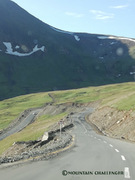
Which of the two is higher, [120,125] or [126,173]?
[120,125]

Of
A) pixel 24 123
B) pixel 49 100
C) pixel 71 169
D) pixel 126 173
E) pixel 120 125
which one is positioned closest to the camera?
pixel 126 173

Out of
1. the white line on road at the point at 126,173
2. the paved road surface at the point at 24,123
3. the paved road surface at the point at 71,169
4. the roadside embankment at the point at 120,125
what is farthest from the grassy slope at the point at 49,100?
the white line on road at the point at 126,173

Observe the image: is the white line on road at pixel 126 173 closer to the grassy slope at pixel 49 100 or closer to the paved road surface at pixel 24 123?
the grassy slope at pixel 49 100

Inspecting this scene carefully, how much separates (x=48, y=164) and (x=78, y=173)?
301 centimetres

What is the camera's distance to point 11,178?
1248 centimetres

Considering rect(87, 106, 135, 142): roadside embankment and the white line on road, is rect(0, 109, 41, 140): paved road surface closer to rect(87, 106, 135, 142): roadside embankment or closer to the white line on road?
rect(87, 106, 135, 142): roadside embankment

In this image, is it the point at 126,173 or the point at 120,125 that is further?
the point at 120,125

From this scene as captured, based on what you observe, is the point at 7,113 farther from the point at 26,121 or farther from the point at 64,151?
the point at 64,151

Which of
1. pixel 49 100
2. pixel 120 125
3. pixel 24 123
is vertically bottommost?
pixel 120 125

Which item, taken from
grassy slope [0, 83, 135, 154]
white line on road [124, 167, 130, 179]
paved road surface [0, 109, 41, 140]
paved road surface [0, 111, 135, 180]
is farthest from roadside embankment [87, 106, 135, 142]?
paved road surface [0, 109, 41, 140]

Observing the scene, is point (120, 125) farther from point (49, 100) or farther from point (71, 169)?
point (49, 100)

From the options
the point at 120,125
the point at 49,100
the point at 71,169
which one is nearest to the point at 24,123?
the point at 49,100

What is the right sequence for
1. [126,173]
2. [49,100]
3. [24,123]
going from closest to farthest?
1. [126,173]
2. [24,123]
3. [49,100]

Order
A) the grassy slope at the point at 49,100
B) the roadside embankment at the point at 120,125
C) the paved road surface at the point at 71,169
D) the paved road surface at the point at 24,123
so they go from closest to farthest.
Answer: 1. the paved road surface at the point at 71,169
2. the roadside embankment at the point at 120,125
3. the grassy slope at the point at 49,100
4. the paved road surface at the point at 24,123
